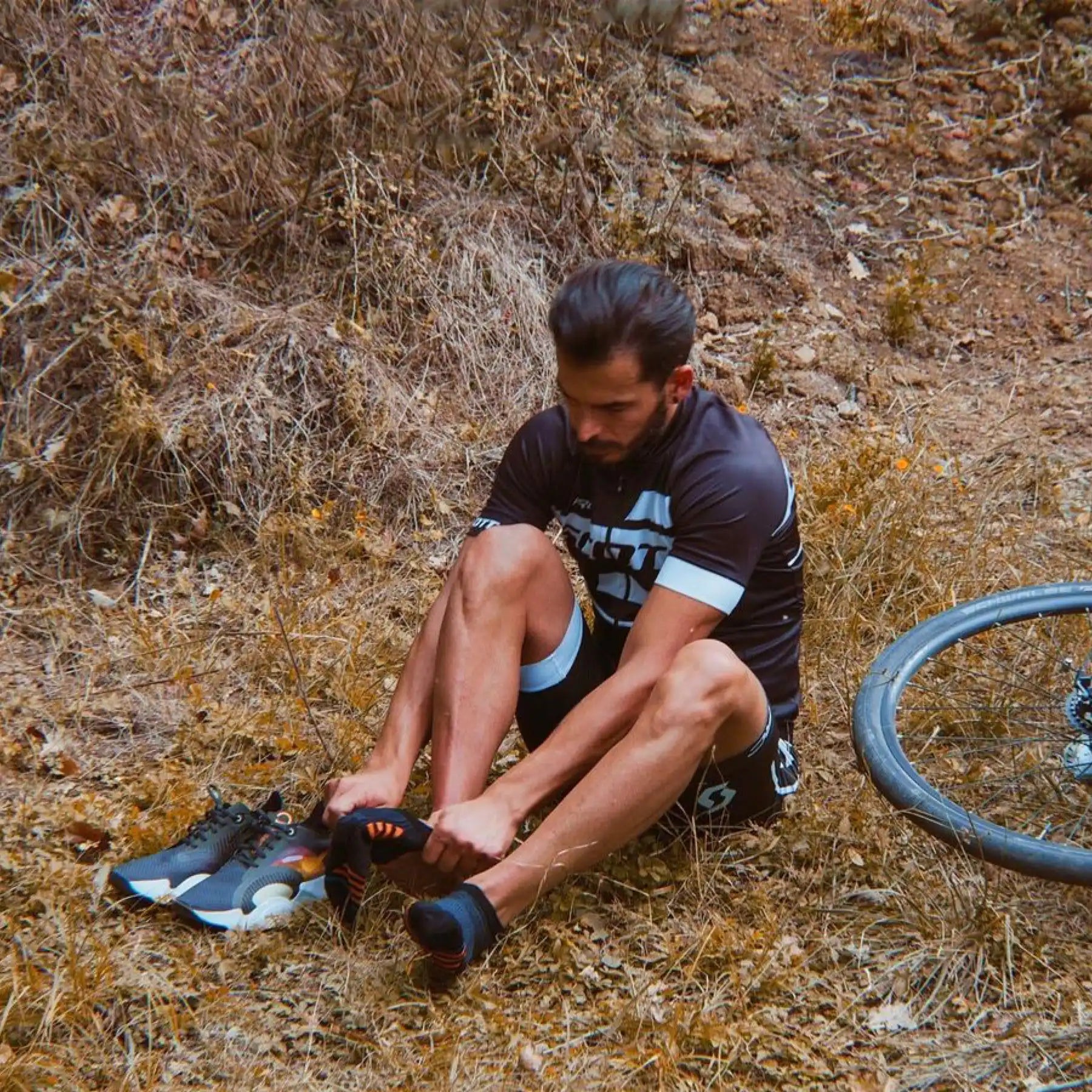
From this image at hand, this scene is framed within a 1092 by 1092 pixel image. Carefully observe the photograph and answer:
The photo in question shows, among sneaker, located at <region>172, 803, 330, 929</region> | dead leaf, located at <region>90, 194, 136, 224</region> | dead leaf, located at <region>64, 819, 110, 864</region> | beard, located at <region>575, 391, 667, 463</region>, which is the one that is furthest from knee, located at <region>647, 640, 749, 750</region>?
dead leaf, located at <region>90, 194, 136, 224</region>

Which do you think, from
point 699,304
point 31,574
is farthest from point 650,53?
point 31,574

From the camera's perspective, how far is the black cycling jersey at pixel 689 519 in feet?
8.75

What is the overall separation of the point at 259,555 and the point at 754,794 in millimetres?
1950

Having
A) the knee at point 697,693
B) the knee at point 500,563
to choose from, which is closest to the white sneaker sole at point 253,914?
the knee at point 500,563

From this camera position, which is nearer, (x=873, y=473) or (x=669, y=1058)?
(x=669, y=1058)

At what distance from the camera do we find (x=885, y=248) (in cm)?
555

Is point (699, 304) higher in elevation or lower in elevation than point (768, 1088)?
higher

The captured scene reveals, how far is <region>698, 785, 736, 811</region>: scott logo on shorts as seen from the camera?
9.33 feet

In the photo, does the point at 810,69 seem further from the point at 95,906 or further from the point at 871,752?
the point at 95,906

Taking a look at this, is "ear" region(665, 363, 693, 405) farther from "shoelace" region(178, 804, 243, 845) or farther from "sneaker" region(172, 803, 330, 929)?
"shoelace" region(178, 804, 243, 845)

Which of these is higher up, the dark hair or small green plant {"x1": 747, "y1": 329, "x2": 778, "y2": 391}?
the dark hair

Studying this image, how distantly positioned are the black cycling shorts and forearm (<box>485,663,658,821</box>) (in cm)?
22

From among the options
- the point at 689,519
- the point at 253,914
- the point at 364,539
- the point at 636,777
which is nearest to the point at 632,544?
the point at 689,519

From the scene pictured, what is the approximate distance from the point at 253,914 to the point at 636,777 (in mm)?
Result: 864
